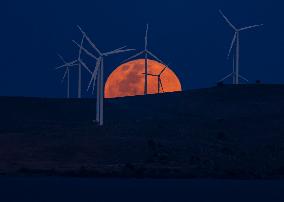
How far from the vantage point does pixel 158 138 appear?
3051 inches

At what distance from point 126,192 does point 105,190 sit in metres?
1.45

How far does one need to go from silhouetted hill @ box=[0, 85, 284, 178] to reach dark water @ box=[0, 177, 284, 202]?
494cm

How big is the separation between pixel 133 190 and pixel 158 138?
35.9m

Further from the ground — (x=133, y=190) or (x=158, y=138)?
(x=158, y=138)

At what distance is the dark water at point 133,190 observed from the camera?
37375mm

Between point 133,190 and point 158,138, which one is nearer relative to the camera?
point 133,190

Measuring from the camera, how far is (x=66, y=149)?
68062 millimetres

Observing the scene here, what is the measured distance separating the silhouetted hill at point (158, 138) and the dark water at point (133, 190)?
16.2 feet

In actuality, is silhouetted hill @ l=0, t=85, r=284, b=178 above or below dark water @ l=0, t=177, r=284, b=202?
above

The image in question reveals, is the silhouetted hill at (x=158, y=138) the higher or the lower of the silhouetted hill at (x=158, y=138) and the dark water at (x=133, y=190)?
the higher

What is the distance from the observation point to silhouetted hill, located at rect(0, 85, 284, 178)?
2195 inches

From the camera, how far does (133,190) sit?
137 feet

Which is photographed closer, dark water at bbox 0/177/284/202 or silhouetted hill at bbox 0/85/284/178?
dark water at bbox 0/177/284/202

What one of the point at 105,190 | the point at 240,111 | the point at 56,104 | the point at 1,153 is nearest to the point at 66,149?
the point at 1,153
